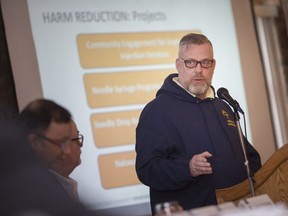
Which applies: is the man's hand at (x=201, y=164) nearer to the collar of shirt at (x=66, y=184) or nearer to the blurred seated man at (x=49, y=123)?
the collar of shirt at (x=66, y=184)

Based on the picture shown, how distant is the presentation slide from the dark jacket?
3.21 feet

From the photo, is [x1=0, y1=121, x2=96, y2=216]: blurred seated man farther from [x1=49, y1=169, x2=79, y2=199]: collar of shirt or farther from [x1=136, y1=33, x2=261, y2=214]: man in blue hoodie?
[x1=136, y1=33, x2=261, y2=214]: man in blue hoodie

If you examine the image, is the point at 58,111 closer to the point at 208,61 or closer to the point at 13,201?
the point at 13,201

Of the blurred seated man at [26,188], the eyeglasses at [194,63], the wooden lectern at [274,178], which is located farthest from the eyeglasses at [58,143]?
the eyeglasses at [194,63]

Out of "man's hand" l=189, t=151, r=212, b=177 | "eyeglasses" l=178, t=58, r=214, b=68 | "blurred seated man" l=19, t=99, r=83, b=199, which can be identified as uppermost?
"eyeglasses" l=178, t=58, r=214, b=68

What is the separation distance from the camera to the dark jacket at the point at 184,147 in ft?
9.80

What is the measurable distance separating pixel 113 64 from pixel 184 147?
1.47 meters

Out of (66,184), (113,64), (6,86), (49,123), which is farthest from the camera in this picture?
(113,64)

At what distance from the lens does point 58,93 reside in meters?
4.17

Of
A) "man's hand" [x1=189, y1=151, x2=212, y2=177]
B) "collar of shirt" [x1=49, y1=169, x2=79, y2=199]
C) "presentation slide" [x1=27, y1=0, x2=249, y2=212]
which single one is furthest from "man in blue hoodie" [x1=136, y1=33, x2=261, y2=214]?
"collar of shirt" [x1=49, y1=169, x2=79, y2=199]

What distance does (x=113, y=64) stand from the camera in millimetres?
4453

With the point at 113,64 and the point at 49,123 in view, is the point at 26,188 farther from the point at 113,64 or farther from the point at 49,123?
the point at 113,64

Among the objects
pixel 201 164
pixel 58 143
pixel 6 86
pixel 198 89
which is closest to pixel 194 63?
pixel 198 89

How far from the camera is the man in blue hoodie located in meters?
3.01
